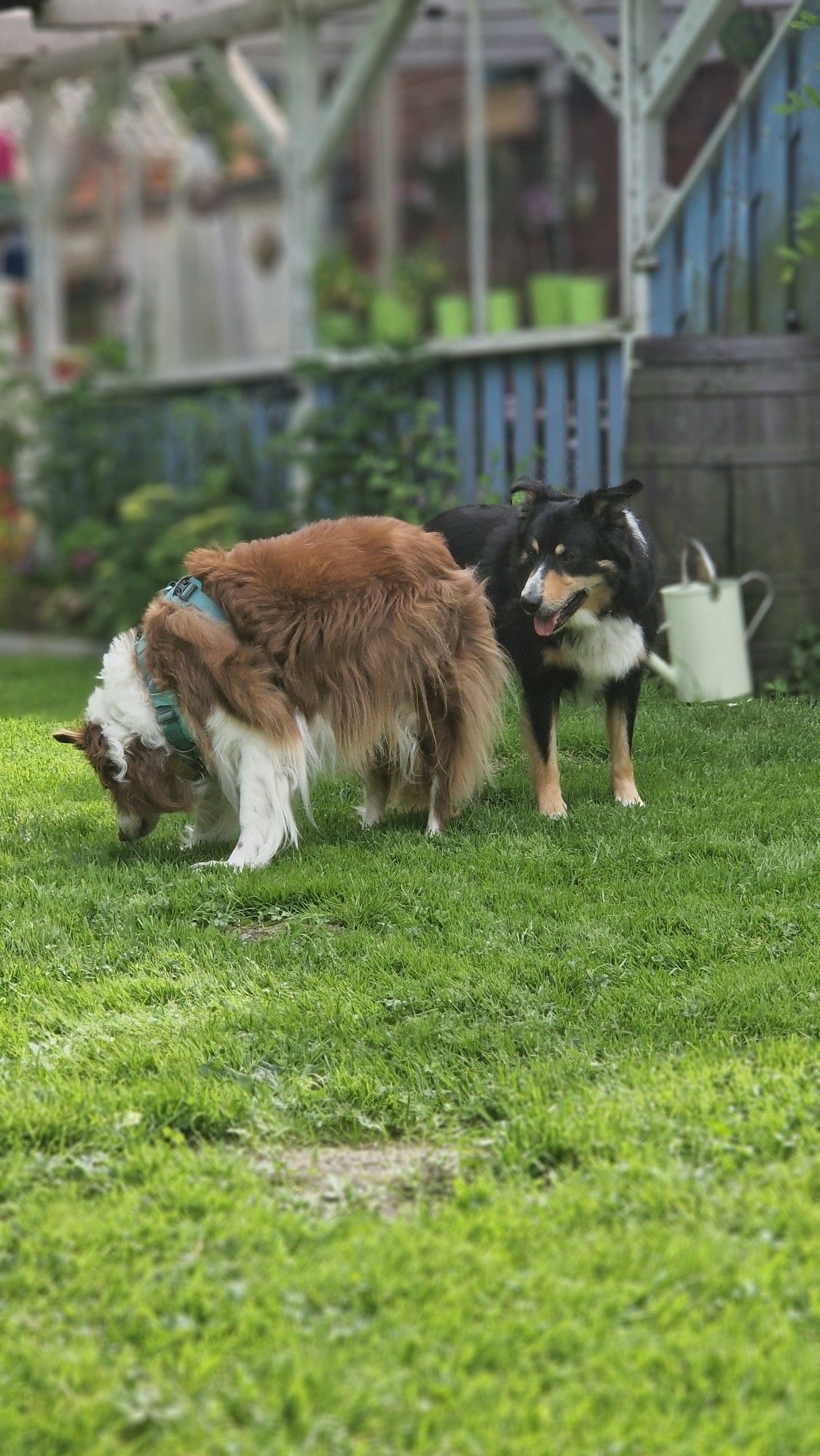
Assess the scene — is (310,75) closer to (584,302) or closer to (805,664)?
(584,302)

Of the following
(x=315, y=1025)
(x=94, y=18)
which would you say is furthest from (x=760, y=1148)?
(x=94, y=18)

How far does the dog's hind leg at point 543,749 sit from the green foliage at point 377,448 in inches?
148

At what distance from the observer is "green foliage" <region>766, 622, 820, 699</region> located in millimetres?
7379

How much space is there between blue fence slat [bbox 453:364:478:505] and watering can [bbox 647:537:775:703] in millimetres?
2586

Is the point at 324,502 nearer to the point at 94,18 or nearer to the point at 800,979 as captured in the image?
the point at 94,18

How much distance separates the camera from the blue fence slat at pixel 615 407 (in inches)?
340

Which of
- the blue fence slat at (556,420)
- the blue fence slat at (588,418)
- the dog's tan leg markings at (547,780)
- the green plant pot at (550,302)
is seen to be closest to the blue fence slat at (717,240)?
the blue fence slat at (588,418)

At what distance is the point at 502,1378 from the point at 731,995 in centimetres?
Result: 159

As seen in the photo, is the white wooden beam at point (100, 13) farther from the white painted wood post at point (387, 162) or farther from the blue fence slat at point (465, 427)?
the white painted wood post at point (387, 162)

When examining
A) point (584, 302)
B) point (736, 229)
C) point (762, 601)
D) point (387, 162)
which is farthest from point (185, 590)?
point (387, 162)

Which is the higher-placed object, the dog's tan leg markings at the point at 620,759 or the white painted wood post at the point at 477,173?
the white painted wood post at the point at 477,173

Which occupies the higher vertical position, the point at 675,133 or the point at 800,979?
the point at 675,133

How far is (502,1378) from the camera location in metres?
2.55

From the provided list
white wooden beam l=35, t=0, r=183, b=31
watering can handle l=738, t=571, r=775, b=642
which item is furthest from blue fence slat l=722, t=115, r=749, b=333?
white wooden beam l=35, t=0, r=183, b=31
